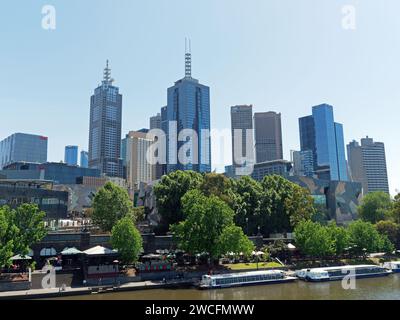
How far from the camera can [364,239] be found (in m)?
86.6

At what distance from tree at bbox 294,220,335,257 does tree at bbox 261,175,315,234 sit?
11403 mm

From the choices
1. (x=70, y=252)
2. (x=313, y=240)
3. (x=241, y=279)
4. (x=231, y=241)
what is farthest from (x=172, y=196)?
(x=313, y=240)

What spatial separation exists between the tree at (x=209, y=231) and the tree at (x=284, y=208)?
26604 mm

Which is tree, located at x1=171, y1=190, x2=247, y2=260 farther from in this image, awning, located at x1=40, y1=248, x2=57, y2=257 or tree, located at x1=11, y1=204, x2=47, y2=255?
tree, located at x1=11, y1=204, x2=47, y2=255

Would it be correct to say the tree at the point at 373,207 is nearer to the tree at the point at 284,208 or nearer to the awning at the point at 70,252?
the tree at the point at 284,208

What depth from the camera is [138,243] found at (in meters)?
62.7

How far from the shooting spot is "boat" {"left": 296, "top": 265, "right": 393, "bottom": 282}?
6388cm

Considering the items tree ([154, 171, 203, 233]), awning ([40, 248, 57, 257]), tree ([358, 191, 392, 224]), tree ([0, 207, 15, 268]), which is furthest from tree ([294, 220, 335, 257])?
tree ([358, 191, 392, 224])

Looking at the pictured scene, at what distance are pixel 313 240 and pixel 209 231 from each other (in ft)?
77.6

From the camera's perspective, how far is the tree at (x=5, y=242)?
5072cm

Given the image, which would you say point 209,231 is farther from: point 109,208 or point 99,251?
point 109,208


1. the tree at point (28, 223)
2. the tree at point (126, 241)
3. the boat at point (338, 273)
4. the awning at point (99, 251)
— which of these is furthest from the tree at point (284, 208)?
the tree at point (28, 223)

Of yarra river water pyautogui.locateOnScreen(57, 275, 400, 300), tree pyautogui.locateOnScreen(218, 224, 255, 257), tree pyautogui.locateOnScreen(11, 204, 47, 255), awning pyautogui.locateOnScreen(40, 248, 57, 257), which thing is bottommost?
yarra river water pyautogui.locateOnScreen(57, 275, 400, 300)
